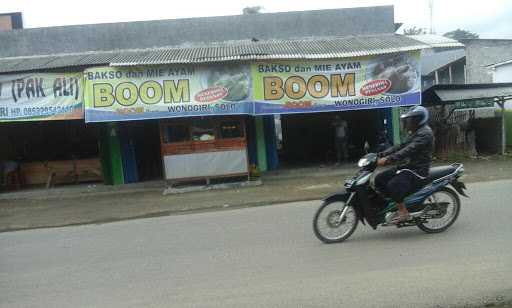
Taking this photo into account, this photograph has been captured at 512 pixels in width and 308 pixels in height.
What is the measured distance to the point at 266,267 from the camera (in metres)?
5.03

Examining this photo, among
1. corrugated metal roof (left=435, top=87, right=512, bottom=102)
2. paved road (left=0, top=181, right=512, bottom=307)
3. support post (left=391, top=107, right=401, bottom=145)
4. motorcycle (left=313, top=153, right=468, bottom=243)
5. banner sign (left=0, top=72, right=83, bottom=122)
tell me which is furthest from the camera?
support post (left=391, top=107, right=401, bottom=145)

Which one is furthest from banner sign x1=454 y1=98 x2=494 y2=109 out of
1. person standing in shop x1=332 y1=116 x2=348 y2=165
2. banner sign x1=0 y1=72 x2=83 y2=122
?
banner sign x1=0 y1=72 x2=83 y2=122

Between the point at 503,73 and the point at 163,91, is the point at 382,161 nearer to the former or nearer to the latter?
the point at 163,91

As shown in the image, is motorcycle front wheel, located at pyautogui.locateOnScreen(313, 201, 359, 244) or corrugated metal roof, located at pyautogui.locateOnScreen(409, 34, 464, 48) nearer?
motorcycle front wheel, located at pyautogui.locateOnScreen(313, 201, 359, 244)

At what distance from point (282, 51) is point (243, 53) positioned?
1.07m

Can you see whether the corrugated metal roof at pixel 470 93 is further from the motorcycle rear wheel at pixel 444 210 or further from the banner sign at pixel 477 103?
the motorcycle rear wheel at pixel 444 210

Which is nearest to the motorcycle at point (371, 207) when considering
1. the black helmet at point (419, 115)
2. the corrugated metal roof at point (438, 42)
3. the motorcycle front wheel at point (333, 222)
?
the motorcycle front wheel at point (333, 222)

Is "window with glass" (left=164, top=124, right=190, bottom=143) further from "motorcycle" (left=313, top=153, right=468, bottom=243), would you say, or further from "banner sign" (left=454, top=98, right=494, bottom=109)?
"banner sign" (left=454, top=98, right=494, bottom=109)

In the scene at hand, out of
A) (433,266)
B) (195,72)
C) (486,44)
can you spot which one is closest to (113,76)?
(195,72)

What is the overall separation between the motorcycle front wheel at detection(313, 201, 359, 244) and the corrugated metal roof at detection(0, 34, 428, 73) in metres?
6.13

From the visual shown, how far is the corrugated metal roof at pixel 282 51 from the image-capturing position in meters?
11.1

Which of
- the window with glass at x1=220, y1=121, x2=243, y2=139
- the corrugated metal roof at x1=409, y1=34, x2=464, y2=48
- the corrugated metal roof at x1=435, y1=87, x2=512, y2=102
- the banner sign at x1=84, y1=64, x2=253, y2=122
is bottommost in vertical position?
the window with glass at x1=220, y1=121, x2=243, y2=139

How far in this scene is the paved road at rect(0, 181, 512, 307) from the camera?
13.7 feet

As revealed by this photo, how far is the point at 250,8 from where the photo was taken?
69.8ft
